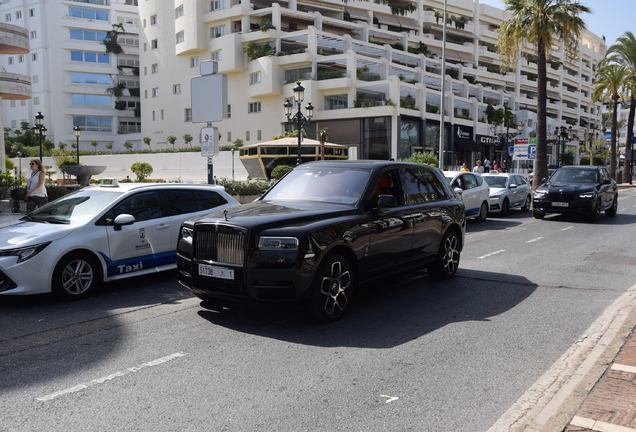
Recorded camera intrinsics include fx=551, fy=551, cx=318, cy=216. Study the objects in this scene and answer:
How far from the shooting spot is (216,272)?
5.92 metres

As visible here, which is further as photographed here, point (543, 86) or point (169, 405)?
point (543, 86)

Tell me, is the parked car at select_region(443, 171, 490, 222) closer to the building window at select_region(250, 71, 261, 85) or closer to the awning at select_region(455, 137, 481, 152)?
the building window at select_region(250, 71, 261, 85)

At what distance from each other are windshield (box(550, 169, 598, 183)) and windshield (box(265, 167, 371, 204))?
532 inches

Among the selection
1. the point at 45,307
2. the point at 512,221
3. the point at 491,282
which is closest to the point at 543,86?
the point at 512,221

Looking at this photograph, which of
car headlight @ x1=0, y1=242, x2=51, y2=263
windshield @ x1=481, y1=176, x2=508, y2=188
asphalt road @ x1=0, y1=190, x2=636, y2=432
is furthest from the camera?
windshield @ x1=481, y1=176, x2=508, y2=188

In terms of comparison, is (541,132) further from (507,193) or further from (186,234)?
(186,234)

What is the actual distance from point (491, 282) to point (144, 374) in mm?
5596

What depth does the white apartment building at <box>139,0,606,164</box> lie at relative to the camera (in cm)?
4597

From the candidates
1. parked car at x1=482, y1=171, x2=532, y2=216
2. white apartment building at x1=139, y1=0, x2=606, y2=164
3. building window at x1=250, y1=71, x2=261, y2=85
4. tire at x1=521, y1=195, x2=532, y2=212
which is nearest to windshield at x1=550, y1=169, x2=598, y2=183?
parked car at x1=482, y1=171, x2=532, y2=216

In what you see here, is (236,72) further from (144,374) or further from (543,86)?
(144,374)

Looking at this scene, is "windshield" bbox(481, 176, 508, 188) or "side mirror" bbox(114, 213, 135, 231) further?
"windshield" bbox(481, 176, 508, 188)

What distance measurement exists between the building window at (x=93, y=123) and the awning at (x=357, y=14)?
3451 centimetres

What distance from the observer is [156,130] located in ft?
197

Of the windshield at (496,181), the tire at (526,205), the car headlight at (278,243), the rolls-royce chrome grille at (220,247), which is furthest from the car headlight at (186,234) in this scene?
the tire at (526,205)
